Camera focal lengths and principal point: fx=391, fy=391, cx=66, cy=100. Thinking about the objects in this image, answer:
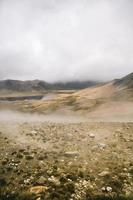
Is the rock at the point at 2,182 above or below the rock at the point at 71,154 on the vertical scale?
below

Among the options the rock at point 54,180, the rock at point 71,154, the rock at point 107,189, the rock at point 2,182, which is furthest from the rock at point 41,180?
the rock at point 71,154

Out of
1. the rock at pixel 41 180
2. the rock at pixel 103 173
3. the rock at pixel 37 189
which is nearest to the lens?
the rock at pixel 37 189

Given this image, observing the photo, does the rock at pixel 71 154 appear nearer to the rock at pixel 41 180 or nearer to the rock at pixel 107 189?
the rock at pixel 41 180

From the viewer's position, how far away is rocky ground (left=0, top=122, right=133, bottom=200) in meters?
18.3

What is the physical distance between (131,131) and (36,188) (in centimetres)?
1169

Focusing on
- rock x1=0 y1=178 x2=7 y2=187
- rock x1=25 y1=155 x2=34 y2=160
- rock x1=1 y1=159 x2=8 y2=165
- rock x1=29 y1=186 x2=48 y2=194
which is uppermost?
rock x1=25 y1=155 x2=34 y2=160

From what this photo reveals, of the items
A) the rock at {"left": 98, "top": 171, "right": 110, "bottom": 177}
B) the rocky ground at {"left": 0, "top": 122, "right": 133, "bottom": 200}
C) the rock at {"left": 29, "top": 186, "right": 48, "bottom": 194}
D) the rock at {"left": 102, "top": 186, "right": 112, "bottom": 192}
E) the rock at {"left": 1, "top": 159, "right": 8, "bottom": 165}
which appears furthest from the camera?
the rock at {"left": 1, "top": 159, "right": 8, "bottom": 165}

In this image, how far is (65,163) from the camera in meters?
21.0

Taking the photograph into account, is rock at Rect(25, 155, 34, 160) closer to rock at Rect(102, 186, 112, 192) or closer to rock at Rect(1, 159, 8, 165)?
rock at Rect(1, 159, 8, 165)

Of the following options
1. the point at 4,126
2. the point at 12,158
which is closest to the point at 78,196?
the point at 12,158

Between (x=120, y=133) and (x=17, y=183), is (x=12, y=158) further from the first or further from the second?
(x=120, y=133)

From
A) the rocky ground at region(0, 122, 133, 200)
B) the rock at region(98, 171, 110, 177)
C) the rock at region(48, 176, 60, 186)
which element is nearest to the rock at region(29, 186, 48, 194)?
the rocky ground at region(0, 122, 133, 200)

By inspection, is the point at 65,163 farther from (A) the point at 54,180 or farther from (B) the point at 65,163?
(A) the point at 54,180

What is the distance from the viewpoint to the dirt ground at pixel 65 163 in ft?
60.0
